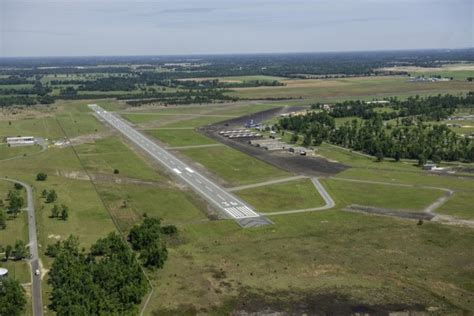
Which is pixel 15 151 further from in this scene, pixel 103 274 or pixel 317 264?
pixel 317 264

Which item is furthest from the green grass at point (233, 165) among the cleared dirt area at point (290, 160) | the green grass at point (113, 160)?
the green grass at point (113, 160)

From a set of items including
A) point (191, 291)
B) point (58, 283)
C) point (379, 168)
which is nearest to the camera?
point (58, 283)

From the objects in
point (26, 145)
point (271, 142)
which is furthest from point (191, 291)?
point (26, 145)

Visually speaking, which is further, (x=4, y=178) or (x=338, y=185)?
(x=4, y=178)

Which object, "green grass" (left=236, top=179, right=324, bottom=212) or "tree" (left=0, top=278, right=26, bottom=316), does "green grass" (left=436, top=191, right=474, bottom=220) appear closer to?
"green grass" (left=236, top=179, right=324, bottom=212)

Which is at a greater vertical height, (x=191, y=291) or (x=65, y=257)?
(x=65, y=257)

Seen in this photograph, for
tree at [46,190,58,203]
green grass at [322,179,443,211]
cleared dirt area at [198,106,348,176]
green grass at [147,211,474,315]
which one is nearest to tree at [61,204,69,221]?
tree at [46,190,58,203]

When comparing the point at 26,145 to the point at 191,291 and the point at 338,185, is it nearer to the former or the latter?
the point at 338,185

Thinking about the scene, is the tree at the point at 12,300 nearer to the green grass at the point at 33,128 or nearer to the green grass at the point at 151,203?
the green grass at the point at 151,203
